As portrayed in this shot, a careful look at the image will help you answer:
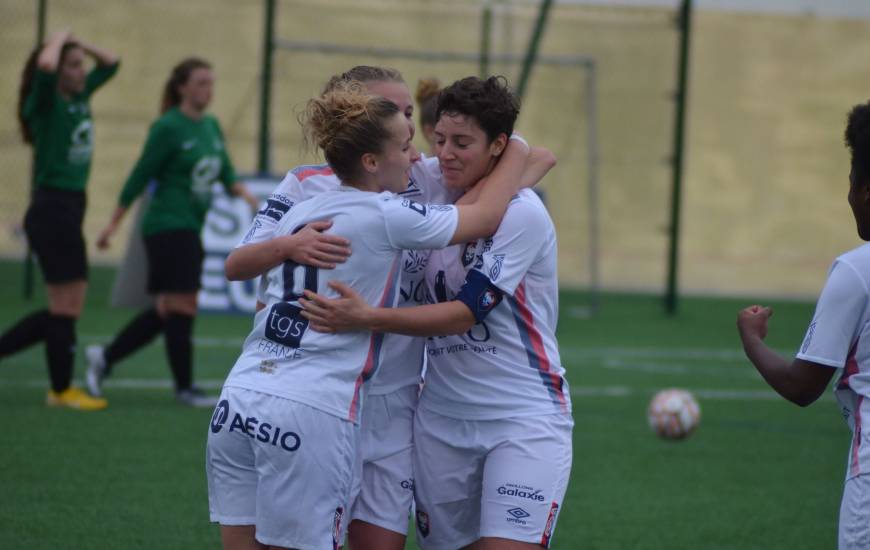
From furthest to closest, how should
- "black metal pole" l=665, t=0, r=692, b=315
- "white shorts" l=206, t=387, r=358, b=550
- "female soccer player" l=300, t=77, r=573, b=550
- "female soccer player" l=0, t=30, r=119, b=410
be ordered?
"black metal pole" l=665, t=0, r=692, b=315 → "female soccer player" l=0, t=30, r=119, b=410 → "female soccer player" l=300, t=77, r=573, b=550 → "white shorts" l=206, t=387, r=358, b=550

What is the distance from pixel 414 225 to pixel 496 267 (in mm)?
350

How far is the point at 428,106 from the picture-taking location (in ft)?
15.2

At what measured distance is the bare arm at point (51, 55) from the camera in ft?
25.6

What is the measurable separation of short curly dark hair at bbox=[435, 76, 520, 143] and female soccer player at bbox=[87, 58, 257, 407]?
4.74 m

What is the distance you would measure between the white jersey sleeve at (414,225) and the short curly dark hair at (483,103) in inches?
15.5

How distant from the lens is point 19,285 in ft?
48.2

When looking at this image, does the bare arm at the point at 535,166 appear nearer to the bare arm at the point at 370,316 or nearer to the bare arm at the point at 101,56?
the bare arm at the point at 370,316

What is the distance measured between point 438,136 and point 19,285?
1183 cm

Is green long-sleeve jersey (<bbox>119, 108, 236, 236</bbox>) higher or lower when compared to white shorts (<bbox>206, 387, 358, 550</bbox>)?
higher

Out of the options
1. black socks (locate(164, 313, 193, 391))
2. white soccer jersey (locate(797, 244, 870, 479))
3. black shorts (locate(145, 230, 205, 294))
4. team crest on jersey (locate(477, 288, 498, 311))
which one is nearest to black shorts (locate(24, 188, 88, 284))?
black shorts (locate(145, 230, 205, 294))

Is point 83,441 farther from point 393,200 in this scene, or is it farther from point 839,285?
point 839,285

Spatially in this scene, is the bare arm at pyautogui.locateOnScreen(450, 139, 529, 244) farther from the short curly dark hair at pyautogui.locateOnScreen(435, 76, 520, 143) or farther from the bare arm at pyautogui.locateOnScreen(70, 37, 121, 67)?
the bare arm at pyautogui.locateOnScreen(70, 37, 121, 67)

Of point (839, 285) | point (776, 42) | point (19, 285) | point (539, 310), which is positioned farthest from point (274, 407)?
point (776, 42)

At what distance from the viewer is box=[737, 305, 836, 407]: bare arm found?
3346mm
